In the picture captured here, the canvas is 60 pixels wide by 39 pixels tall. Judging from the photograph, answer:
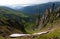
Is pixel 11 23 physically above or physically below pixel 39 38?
below

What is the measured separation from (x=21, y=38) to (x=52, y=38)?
21.7m

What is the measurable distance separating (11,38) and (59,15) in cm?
8756

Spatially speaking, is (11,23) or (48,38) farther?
(11,23)

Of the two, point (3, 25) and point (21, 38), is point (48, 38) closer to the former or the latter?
point (21, 38)

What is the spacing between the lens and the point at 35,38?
99.5 m

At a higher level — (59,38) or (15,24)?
(59,38)

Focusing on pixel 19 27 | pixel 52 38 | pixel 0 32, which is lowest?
pixel 19 27

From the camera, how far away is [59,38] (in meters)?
89.7

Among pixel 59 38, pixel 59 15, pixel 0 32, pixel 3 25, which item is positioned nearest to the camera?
pixel 59 38

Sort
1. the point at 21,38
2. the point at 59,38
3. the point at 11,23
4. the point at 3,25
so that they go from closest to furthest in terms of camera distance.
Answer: the point at 59,38, the point at 21,38, the point at 3,25, the point at 11,23

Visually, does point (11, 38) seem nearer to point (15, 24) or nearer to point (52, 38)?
point (52, 38)

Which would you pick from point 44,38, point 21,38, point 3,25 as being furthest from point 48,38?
point 3,25

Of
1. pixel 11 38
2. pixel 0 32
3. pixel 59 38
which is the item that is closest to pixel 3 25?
pixel 0 32

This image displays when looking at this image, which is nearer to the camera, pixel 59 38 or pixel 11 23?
pixel 59 38
